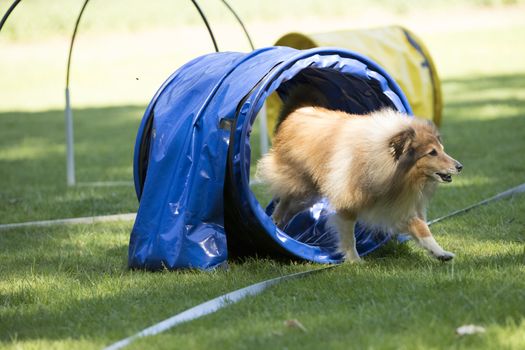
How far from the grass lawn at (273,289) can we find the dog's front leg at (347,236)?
0.15 metres

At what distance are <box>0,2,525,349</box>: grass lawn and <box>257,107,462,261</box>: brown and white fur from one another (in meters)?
0.31

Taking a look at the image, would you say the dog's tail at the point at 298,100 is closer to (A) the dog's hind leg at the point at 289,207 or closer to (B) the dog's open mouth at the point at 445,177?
(A) the dog's hind leg at the point at 289,207

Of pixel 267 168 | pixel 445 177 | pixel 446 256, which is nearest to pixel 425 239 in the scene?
pixel 446 256

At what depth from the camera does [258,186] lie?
31.4ft

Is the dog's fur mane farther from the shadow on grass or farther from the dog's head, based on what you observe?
the shadow on grass

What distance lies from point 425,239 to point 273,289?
1.29 metres

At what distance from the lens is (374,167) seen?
5.79m

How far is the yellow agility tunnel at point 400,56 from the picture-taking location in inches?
426

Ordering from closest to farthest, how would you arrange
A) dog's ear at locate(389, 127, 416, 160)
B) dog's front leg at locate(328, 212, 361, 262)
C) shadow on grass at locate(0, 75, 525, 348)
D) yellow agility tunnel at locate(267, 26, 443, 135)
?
shadow on grass at locate(0, 75, 525, 348) < dog's ear at locate(389, 127, 416, 160) < dog's front leg at locate(328, 212, 361, 262) < yellow agility tunnel at locate(267, 26, 443, 135)

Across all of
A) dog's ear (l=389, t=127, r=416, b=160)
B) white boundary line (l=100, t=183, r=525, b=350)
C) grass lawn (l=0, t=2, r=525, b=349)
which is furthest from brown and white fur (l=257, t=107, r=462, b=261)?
white boundary line (l=100, t=183, r=525, b=350)

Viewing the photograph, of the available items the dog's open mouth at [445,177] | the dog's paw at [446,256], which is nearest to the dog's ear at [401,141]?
the dog's open mouth at [445,177]

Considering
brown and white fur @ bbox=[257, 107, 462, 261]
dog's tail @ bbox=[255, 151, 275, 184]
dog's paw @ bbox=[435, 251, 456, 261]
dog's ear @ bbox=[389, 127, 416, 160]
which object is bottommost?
dog's paw @ bbox=[435, 251, 456, 261]

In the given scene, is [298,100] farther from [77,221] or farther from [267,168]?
[77,221]

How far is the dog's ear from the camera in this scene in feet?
18.6
